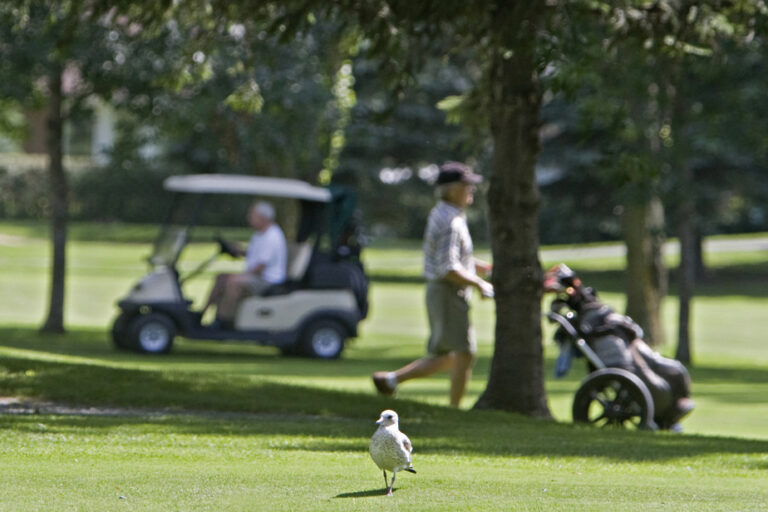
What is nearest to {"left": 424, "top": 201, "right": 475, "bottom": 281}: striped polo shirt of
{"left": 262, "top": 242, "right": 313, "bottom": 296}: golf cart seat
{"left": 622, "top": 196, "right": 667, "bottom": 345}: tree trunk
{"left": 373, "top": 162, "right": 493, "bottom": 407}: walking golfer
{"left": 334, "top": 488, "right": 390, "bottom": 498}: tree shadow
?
{"left": 373, "top": 162, "right": 493, "bottom": 407}: walking golfer

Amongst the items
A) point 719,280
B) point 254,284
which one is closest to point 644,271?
point 254,284

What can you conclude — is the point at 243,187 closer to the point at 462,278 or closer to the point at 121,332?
the point at 121,332

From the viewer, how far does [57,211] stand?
69.6 ft

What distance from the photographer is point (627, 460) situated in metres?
9.12

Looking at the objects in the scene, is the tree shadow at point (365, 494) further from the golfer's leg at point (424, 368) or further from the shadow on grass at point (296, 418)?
the golfer's leg at point (424, 368)

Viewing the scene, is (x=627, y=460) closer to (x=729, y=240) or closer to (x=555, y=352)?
(x=555, y=352)

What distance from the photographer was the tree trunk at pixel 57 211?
67.9 ft

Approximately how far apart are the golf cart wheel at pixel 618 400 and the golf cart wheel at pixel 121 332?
25.6 ft

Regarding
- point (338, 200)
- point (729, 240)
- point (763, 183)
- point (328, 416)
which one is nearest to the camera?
point (328, 416)

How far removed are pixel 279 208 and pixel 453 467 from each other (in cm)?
1945

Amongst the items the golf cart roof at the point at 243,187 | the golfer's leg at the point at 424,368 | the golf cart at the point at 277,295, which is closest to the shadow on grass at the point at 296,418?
the golfer's leg at the point at 424,368

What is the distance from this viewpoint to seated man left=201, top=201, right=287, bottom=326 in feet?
59.1

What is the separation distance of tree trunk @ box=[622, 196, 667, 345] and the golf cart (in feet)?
16.8

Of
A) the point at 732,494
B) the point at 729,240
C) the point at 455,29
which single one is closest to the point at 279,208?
the point at 455,29
